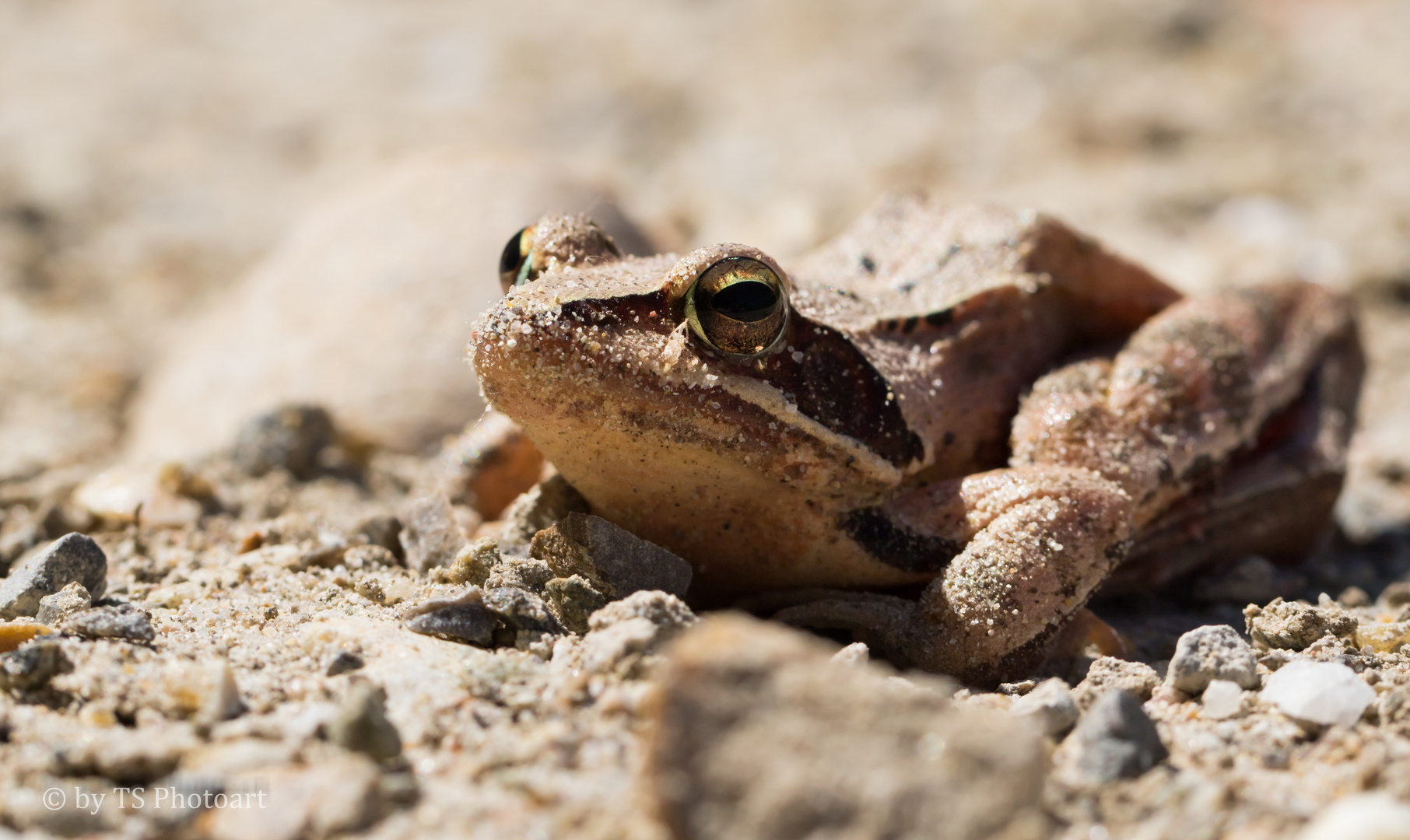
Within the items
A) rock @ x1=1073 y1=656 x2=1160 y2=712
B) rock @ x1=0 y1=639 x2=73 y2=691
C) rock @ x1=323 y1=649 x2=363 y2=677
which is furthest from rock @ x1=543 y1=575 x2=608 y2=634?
rock @ x1=1073 y1=656 x2=1160 y2=712

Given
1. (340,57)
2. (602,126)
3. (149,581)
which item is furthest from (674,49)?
(149,581)

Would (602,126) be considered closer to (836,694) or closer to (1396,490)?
(1396,490)

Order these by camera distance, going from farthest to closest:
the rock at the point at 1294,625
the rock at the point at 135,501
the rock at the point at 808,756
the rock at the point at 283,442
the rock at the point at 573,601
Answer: the rock at the point at 283,442 → the rock at the point at 135,501 → the rock at the point at 1294,625 → the rock at the point at 573,601 → the rock at the point at 808,756

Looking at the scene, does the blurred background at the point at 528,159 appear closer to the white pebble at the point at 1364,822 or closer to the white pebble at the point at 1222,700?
the white pebble at the point at 1222,700

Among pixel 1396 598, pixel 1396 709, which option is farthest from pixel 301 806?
pixel 1396 598

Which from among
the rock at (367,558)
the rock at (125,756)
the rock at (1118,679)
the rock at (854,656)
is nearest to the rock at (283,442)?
the rock at (367,558)

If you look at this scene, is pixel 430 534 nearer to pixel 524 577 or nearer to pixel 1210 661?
pixel 524 577

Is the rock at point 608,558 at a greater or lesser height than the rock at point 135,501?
lesser
